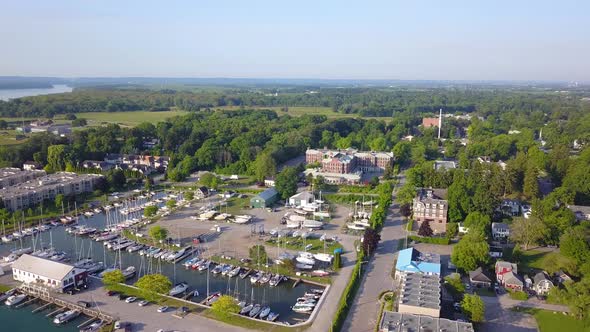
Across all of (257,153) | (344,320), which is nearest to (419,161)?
(257,153)

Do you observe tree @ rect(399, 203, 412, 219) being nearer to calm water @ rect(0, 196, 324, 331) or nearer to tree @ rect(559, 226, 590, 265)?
tree @ rect(559, 226, 590, 265)

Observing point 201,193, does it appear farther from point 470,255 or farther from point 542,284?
point 542,284

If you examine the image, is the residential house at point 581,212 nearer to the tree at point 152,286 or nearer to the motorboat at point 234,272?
the motorboat at point 234,272

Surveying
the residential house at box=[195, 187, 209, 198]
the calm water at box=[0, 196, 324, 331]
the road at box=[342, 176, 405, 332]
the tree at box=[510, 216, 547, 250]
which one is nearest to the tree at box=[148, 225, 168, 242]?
the calm water at box=[0, 196, 324, 331]

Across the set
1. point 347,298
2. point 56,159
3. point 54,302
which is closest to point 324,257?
point 347,298

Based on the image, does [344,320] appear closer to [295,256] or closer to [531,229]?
[295,256]

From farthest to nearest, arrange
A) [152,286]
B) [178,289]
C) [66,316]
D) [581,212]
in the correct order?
[581,212] < [178,289] < [152,286] < [66,316]
